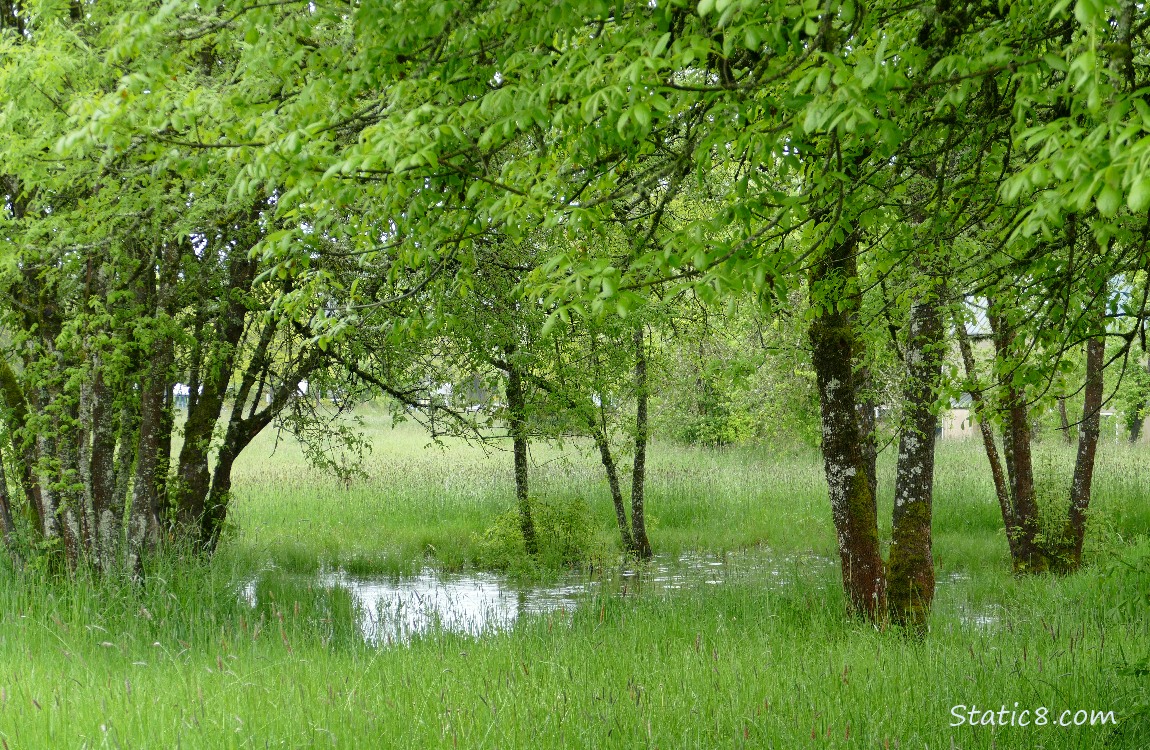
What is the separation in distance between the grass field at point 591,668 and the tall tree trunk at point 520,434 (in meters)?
3.24

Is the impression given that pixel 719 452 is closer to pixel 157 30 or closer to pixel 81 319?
pixel 81 319

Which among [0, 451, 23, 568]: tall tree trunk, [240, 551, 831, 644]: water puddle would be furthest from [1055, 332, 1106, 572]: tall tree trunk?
[0, 451, 23, 568]: tall tree trunk

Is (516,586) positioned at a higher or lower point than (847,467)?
lower

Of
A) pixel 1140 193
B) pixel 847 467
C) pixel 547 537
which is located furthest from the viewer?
pixel 547 537

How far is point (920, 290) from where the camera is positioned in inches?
275

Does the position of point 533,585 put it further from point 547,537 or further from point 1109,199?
point 1109,199

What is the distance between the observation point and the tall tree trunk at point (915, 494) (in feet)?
28.3

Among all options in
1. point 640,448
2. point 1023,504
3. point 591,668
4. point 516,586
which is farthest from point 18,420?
point 1023,504

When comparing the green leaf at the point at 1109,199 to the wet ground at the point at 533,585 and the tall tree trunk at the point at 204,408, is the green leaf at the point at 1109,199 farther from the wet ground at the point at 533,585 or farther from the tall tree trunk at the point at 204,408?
the tall tree trunk at the point at 204,408

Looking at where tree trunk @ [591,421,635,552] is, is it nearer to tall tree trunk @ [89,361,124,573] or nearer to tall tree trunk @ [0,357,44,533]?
tall tree trunk @ [89,361,124,573]

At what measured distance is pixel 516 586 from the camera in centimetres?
1348

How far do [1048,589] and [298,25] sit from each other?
394 inches

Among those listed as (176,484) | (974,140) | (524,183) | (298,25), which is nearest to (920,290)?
(974,140)

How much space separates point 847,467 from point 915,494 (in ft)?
2.90
